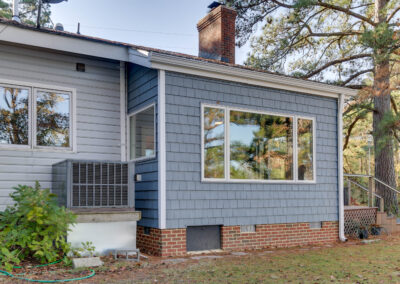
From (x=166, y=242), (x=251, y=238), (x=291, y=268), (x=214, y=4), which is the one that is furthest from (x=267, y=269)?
(x=214, y=4)

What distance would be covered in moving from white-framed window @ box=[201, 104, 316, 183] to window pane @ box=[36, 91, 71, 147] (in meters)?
2.40

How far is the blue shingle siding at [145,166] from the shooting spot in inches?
260

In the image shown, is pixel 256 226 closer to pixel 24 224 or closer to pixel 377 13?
pixel 24 224

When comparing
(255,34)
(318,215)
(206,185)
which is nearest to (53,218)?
(206,185)

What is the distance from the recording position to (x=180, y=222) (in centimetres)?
659

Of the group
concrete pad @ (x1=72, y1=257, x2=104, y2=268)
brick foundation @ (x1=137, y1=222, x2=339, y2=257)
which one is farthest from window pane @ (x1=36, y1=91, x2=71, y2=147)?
concrete pad @ (x1=72, y1=257, x2=104, y2=268)

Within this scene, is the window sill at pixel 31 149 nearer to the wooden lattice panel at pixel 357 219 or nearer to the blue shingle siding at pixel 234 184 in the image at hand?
the blue shingle siding at pixel 234 184

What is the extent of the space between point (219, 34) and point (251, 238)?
506cm

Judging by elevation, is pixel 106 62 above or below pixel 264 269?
above

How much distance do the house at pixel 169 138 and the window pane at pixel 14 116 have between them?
2cm

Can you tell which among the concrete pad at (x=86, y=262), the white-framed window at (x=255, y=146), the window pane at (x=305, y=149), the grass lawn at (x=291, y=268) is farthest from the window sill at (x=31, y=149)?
the window pane at (x=305, y=149)

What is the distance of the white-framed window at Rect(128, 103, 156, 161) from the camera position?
6848 millimetres

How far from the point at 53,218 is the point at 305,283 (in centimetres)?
324

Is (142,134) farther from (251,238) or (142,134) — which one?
(251,238)
